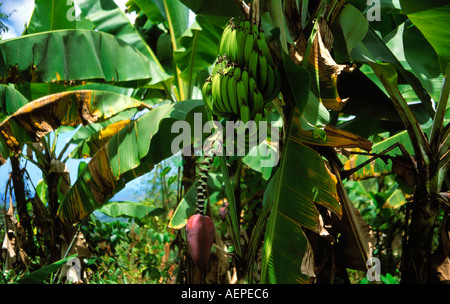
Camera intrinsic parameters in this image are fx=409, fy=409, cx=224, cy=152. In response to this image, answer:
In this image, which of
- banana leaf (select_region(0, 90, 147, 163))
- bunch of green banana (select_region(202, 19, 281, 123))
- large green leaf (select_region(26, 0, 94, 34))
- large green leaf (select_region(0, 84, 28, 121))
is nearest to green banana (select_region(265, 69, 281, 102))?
bunch of green banana (select_region(202, 19, 281, 123))

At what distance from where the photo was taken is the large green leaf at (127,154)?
2254 mm

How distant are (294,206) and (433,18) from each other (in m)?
0.90

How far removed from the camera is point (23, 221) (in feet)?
10.5

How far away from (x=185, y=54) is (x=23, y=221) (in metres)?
1.81

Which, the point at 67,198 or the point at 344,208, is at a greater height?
the point at 67,198

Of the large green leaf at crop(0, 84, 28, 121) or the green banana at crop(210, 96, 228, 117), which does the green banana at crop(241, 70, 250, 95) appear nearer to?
the green banana at crop(210, 96, 228, 117)

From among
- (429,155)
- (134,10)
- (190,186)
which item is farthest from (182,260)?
(134,10)

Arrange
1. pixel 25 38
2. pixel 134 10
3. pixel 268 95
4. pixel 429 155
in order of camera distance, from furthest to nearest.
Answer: pixel 134 10 → pixel 25 38 → pixel 429 155 → pixel 268 95

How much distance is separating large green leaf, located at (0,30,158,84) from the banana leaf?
131mm

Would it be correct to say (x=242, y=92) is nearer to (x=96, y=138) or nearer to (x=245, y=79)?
(x=245, y=79)

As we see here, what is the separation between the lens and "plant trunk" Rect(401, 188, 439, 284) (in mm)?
1740

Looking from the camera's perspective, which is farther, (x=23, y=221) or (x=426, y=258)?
(x=23, y=221)

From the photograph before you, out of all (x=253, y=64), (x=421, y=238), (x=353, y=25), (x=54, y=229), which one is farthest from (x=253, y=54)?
(x=54, y=229)
